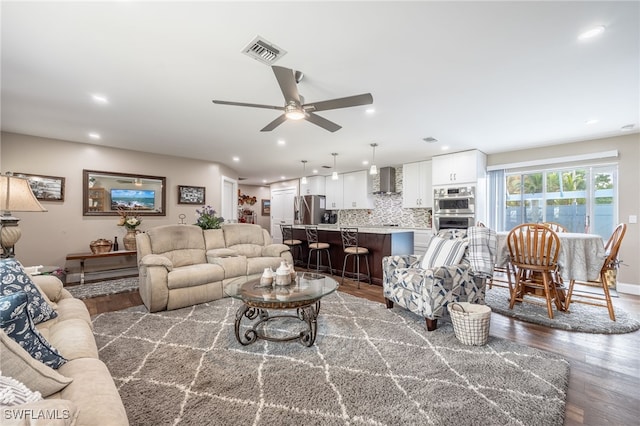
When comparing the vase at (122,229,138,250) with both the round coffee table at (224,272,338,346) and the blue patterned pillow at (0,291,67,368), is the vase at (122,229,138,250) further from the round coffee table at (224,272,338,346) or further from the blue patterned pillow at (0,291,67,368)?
the blue patterned pillow at (0,291,67,368)

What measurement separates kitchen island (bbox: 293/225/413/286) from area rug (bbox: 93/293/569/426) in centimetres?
186

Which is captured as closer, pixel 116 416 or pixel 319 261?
pixel 116 416

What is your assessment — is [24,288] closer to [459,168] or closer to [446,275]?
[446,275]

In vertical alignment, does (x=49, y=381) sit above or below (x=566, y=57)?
below

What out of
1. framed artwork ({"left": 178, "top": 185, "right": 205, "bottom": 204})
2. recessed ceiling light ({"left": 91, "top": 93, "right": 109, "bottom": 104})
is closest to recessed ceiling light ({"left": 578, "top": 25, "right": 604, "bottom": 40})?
recessed ceiling light ({"left": 91, "top": 93, "right": 109, "bottom": 104})

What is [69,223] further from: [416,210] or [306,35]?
[416,210]

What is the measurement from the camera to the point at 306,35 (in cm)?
195

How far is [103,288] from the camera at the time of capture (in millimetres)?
4184

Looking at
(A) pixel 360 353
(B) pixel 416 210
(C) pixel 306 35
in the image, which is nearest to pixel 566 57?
(C) pixel 306 35

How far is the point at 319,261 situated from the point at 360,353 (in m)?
3.42

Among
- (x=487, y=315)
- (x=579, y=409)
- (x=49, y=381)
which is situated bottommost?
(x=579, y=409)

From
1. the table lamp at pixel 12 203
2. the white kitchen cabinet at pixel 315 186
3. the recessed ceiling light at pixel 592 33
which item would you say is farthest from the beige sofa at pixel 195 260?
the recessed ceiling light at pixel 592 33

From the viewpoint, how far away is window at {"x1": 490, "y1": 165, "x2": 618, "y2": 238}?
14.4ft

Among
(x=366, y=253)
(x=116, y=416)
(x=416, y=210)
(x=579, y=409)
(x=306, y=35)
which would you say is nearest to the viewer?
(x=116, y=416)
